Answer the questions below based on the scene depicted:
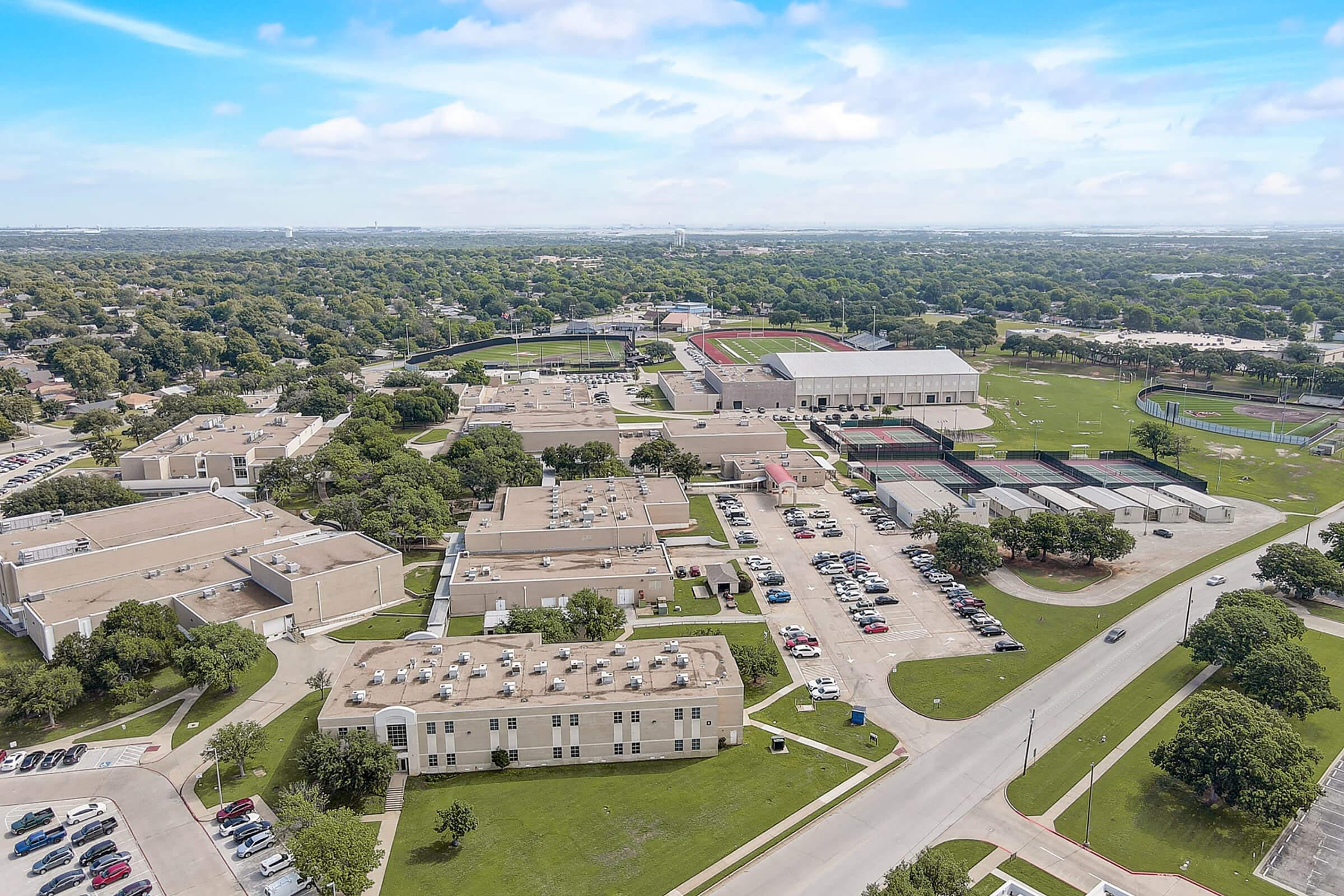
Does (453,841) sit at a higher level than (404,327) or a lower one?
lower

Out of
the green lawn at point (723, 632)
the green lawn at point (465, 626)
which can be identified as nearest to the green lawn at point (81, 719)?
the green lawn at point (465, 626)

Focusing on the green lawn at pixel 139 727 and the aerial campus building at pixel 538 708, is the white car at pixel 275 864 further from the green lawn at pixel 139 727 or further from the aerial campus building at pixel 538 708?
the green lawn at pixel 139 727

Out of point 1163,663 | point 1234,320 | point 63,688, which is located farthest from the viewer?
point 1234,320

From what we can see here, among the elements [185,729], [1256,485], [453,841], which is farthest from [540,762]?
[1256,485]

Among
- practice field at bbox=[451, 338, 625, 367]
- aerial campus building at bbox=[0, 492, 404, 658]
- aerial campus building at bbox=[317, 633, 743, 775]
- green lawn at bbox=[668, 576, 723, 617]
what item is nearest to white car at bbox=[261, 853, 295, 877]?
aerial campus building at bbox=[317, 633, 743, 775]

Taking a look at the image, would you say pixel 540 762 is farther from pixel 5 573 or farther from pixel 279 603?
pixel 5 573

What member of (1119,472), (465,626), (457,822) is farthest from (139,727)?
(1119,472)

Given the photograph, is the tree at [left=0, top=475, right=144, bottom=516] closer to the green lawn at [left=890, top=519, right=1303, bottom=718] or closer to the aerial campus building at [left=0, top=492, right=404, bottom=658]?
the aerial campus building at [left=0, top=492, right=404, bottom=658]
